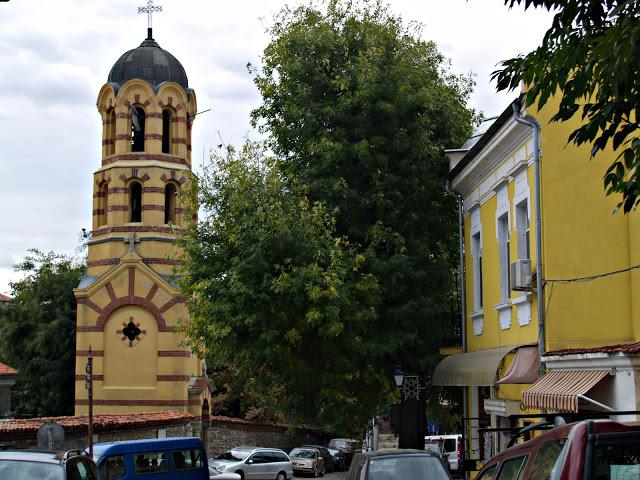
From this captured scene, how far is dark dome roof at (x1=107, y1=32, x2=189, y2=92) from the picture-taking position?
155ft

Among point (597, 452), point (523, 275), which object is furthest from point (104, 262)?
point (597, 452)

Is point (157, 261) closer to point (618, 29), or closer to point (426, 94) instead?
point (426, 94)

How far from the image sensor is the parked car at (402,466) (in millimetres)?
15086

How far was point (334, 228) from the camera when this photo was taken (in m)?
24.1

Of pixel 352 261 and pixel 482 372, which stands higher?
pixel 352 261

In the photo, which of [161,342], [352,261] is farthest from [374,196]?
[161,342]

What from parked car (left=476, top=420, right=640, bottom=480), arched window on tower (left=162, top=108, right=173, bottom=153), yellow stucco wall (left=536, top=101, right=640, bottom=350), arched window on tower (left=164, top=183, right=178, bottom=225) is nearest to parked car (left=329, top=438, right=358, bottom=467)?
arched window on tower (left=164, top=183, right=178, bottom=225)

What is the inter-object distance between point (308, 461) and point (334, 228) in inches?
1099

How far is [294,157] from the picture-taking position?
25969mm

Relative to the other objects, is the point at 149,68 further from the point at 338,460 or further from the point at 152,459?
the point at 152,459

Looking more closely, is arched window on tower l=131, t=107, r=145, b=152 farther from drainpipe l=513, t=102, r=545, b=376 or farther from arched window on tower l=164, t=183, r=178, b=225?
drainpipe l=513, t=102, r=545, b=376

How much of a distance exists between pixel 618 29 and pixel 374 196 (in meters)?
15.8

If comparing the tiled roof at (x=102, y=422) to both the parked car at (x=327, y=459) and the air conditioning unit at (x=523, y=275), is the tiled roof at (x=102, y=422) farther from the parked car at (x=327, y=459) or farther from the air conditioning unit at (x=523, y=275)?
the air conditioning unit at (x=523, y=275)

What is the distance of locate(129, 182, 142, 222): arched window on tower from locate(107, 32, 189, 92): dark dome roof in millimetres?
4475
